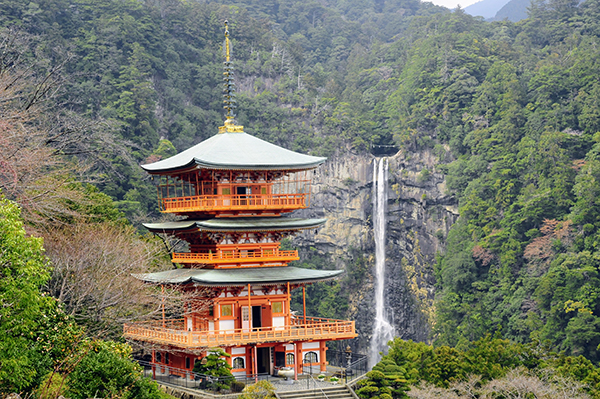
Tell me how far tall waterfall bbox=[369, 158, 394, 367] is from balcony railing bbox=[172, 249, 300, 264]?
1515 inches

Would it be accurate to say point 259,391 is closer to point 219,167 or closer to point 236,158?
point 219,167

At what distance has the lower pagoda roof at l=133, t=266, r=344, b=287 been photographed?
87.0 ft

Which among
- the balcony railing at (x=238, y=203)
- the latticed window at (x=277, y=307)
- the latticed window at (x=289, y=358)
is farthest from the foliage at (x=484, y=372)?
the balcony railing at (x=238, y=203)

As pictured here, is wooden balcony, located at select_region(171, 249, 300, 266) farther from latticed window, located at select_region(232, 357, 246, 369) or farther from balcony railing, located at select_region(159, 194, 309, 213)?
latticed window, located at select_region(232, 357, 246, 369)

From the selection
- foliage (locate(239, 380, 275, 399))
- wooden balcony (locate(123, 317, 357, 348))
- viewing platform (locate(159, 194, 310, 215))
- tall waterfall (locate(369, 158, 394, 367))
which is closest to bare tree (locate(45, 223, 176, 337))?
wooden balcony (locate(123, 317, 357, 348))

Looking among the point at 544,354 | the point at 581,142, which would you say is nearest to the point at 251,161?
the point at 544,354

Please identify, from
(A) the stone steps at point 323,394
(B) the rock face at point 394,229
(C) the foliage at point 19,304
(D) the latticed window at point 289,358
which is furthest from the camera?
(B) the rock face at point 394,229

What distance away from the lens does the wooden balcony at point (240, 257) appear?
2800 centimetres

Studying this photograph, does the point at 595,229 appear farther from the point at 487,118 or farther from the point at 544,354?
the point at 544,354

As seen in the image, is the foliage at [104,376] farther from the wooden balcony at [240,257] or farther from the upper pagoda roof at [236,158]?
the upper pagoda roof at [236,158]

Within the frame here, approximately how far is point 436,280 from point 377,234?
785cm

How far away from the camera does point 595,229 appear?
49.2m

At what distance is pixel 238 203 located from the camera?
2852 cm

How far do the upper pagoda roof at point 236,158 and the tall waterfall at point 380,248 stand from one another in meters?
39.0
